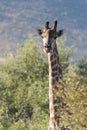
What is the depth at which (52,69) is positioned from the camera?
666 inches

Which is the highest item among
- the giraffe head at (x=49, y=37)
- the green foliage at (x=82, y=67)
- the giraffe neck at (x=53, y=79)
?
the giraffe head at (x=49, y=37)

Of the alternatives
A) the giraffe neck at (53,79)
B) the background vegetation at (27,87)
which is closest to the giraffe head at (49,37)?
the giraffe neck at (53,79)

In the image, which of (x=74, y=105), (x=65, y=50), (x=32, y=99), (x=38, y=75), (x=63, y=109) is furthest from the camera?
(x=65, y=50)

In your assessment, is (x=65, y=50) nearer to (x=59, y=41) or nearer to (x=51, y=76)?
(x=59, y=41)

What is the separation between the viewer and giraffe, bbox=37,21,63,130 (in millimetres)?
16453

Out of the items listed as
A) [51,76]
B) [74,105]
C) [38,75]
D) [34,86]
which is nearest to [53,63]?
[51,76]

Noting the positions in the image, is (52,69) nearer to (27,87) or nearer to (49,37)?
(49,37)

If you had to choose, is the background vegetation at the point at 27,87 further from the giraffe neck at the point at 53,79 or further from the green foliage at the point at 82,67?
the giraffe neck at the point at 53,79

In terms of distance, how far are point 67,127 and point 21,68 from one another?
21105 mm

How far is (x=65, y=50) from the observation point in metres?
40.3

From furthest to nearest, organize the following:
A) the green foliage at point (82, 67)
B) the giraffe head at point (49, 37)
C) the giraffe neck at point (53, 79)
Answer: the green foliage at point (82, 67), the giraffe head at point (49, 37), the giraffe neck at point (53, 79)

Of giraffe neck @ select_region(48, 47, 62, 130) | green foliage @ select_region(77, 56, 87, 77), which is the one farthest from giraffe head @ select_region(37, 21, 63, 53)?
green foliage @ select_region(77, 56, 87, 77)

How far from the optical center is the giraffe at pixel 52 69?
54.0ft

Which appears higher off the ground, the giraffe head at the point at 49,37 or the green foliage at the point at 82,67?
the giraffe head at the point at 49,37
